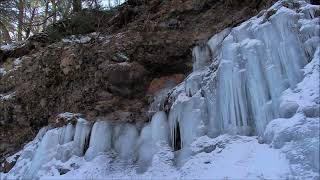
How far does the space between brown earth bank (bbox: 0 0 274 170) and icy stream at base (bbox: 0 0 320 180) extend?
893mm

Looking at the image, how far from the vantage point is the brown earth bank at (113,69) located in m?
9.41

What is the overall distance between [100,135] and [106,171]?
814 millimetres

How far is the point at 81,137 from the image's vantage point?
8.30m

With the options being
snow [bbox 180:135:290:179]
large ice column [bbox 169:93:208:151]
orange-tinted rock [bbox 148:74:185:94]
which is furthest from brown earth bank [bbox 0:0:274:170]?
snow [bbox 180:135:290:179]

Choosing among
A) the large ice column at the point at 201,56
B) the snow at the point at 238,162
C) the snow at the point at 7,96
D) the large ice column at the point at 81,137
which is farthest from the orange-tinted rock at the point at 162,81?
the snow at the point at 7,96

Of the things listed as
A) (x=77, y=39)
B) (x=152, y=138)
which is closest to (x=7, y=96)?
(x=77, y=39)

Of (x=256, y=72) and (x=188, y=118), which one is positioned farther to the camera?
(x=188, y=118)

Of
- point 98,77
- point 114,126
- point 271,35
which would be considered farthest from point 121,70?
point 271,35

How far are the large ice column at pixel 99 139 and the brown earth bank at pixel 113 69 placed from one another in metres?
0.64

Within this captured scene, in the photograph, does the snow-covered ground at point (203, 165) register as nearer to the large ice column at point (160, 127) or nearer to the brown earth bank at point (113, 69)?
the large ice column at point (160, 127)

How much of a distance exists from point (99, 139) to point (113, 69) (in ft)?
6.68

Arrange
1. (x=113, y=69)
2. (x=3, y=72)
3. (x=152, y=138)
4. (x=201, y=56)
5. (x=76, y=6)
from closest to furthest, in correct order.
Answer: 1. (x=152, y=138)
2. (x=201, y=56)
3. (x=113, y=69)
4. (x=3, y=72)
5. (x=76, y=6)

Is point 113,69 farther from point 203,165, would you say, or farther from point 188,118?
point 203,165

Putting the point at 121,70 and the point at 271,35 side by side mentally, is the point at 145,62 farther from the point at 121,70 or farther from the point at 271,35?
the point at 271,35
